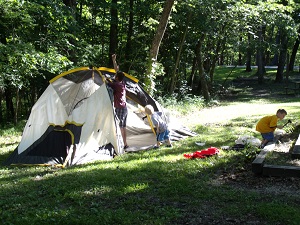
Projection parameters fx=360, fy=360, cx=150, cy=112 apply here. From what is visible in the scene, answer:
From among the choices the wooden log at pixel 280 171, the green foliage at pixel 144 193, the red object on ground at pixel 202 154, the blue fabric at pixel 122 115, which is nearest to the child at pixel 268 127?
the green foliage at pixel 144 193

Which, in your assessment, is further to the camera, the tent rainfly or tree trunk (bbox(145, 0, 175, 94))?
tree trunk (bbox(145, 0, 175, 94))

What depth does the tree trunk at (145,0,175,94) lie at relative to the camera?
12.5 m

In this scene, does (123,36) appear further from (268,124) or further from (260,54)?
(268,124)

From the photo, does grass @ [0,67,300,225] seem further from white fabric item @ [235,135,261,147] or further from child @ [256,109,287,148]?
child @ [256,109,287,148]

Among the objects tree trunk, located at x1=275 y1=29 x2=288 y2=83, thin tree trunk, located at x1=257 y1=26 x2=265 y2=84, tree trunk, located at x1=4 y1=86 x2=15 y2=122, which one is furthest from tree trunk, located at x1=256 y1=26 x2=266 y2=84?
tree trunk, located at x1=4 y1=86 x2=15 y2=122

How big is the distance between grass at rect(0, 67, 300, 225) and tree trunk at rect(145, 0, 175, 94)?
6.26 m

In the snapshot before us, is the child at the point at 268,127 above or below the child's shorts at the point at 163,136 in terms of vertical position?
above

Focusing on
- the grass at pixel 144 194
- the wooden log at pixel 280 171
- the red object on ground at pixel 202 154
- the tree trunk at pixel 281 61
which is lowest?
the grass at pixel 144 194

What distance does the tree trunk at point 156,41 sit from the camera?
12.5m

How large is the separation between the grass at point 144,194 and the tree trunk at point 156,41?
626 cm

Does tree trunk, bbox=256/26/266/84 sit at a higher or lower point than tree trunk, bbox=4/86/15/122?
higher

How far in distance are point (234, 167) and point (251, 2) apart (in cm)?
1453

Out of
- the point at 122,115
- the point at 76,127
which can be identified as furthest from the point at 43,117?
the point at 122,115

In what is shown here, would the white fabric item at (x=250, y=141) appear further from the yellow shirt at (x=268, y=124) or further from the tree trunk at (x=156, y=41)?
the tree trunk at (x=156, y=41)
